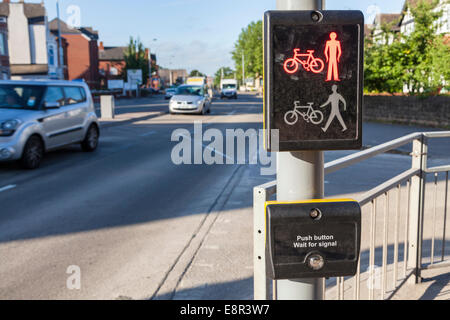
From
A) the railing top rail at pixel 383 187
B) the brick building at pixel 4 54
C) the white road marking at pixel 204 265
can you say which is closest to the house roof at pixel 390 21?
the white road marking at pixel 204 265

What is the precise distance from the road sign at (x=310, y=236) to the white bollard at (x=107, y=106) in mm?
24425

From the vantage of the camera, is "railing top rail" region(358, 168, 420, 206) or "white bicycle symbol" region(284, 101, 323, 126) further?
"railing top rail" region(358, 168, 420, 206)

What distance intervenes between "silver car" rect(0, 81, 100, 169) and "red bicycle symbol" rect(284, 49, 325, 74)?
9744mm

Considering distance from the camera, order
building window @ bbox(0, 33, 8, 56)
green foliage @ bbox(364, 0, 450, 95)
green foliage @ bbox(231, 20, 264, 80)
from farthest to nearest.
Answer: green foliage @ bbox(231, 20, 264, 80), building window @ bbox(0, 33, 8, 56), green foliage @ bbox(364, 0, 450, 95)

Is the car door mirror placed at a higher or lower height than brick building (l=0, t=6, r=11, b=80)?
lower

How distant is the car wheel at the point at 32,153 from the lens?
10.6m

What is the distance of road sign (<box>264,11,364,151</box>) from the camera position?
63.1 inches

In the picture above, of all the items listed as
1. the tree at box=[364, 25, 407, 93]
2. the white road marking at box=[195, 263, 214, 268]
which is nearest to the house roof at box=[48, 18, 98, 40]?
the tree at box=[364, 25, 407, 93]

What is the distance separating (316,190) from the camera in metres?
1.81

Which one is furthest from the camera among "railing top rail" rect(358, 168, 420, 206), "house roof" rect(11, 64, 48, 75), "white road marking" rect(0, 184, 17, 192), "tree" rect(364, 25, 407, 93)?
"house roof" rect(11, 64, 48, 75)

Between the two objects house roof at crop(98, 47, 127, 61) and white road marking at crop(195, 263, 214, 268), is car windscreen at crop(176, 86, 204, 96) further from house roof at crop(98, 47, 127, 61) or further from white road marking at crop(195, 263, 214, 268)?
house roof at crop(98, 47, 127, 61)

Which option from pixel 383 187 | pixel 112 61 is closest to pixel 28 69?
pixel 383 187

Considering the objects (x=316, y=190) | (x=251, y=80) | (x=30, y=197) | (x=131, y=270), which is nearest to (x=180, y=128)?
(x=30, y=197)

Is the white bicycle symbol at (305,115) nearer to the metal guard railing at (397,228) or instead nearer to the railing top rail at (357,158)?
the railing top rail at (357,158)
